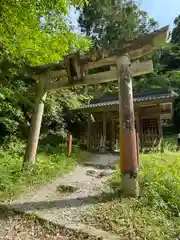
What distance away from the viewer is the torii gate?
464cm

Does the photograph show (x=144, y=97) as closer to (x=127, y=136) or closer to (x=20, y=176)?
(x=127, y=136)

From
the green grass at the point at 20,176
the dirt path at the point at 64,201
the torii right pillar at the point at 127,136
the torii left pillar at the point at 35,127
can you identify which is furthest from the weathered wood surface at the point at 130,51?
the dirt path at the point at 64,201

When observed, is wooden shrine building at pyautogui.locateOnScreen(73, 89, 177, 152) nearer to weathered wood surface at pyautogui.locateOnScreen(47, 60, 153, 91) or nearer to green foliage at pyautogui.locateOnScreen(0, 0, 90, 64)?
weathered wood surface at pyautogui.locateOnScreen(47, 60, 153, 91)

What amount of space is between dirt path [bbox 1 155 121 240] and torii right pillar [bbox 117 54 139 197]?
72cm

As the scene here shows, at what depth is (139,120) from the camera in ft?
43.1

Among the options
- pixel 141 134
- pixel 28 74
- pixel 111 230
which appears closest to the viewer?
pixel 111 230

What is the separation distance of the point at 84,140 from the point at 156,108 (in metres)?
4.58

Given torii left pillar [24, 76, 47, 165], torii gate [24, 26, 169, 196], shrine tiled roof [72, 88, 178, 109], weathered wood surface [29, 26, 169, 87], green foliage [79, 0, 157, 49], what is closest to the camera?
torii gate [24, 26, 169, 196]

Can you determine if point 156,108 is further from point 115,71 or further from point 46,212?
point 46,212

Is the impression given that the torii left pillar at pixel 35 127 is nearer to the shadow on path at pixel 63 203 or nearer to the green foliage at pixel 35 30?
the green foliage at pixel 35 30

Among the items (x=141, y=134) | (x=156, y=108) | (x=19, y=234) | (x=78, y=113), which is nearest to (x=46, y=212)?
(x=19, y=234)

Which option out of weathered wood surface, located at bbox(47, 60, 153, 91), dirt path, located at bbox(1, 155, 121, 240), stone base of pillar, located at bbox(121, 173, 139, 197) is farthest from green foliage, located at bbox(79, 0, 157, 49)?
stone base of pillar, located at bbox(121, 173, 139, 197)

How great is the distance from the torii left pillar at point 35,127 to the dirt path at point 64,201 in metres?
0.93

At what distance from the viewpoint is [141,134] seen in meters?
12.5
